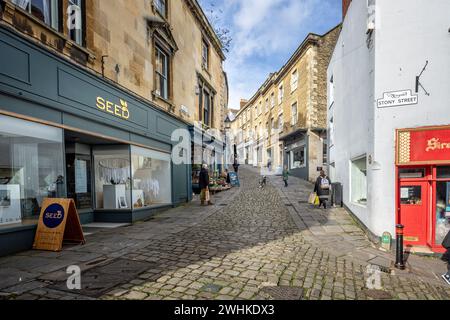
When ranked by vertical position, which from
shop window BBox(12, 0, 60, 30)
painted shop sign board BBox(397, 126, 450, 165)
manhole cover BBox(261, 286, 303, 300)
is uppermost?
shop window BBox(12, 0, 60, 30)

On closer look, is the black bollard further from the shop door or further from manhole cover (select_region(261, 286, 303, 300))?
manhole cover (select_region(261, 286, 303, 300))

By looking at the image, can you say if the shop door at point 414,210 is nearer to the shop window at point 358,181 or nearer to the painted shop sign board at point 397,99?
the painted shop sign board at point 397,99

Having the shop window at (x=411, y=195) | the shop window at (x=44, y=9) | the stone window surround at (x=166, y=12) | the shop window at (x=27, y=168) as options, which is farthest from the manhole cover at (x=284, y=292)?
the stone window surround at (x=166, y=12)

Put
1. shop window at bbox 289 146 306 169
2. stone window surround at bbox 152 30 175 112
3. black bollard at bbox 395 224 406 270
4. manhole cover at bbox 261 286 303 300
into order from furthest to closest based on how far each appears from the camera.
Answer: shop window at bbox 289 146 306 169 < stone window surround at bbox 152 30 175 112 < black bollard at bbox 395 224 406 270 < manhole cover at bbox 261 286 303 300

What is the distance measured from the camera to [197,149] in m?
15.0

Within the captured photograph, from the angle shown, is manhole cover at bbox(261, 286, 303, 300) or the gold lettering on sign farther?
the gold lettering on sign

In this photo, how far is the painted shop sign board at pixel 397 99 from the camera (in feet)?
19.9

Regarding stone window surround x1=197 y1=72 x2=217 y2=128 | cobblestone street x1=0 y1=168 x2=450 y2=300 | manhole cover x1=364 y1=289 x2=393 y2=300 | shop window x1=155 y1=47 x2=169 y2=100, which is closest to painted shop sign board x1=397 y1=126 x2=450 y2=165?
cobblestone street x1=0 y1=168 x2=450 y2=300

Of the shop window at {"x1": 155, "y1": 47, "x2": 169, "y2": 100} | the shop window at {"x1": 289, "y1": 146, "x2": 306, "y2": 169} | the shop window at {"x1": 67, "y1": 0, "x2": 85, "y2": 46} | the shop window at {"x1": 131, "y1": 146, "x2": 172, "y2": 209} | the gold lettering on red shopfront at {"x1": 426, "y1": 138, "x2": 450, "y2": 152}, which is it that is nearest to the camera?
the gold lettering on red shopfront at {"x1": 426, "y1": 138, "x2": 450, "y2": 152}

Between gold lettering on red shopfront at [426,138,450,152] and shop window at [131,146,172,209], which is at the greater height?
gold lettering on red shopfront at [426,138,450,152]

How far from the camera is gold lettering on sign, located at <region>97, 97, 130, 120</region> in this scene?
24.1 ft

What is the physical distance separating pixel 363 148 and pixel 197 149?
927 cm

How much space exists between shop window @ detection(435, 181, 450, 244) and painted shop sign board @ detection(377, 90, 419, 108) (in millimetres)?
2007

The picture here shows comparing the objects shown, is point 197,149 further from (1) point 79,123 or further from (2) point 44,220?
(2) point 44,220
